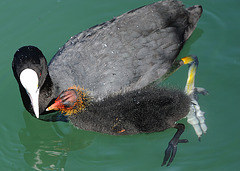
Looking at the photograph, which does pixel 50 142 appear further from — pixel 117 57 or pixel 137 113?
pixel 117 57

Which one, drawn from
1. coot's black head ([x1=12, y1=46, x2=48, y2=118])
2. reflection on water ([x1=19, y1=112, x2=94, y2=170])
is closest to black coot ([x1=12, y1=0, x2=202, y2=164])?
coot's black head ([x1=12, y1=46, x2=48, y2=118])

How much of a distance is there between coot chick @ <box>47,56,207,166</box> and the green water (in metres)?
0.20

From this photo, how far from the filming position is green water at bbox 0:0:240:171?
3.97m

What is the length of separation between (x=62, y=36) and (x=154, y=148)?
2.46 meters

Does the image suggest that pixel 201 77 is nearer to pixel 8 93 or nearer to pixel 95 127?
pixel 95 127

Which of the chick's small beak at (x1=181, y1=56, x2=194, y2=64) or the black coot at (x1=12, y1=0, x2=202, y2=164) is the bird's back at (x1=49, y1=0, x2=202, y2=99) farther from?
the chick's small beak at (x1=181, y1=56, x2=194, y2=64)

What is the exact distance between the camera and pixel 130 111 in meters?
3.91

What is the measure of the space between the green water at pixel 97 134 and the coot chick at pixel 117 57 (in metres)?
0.39

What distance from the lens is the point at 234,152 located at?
3.94 m

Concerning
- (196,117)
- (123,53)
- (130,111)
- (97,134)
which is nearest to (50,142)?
(97,134)

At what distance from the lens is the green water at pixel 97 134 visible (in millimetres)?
3975

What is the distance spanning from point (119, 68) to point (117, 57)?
14cm

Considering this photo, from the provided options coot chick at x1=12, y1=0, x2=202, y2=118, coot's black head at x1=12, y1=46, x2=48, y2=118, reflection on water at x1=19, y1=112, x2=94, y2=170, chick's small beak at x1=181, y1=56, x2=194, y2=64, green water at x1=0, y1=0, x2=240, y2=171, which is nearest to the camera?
coot's black head at x1=12, y1=46, x2=48, y2=118

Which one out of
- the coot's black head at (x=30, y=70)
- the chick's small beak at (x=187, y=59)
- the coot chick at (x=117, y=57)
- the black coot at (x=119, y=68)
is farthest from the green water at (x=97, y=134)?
the coot's black head at (x=30, y=70)
